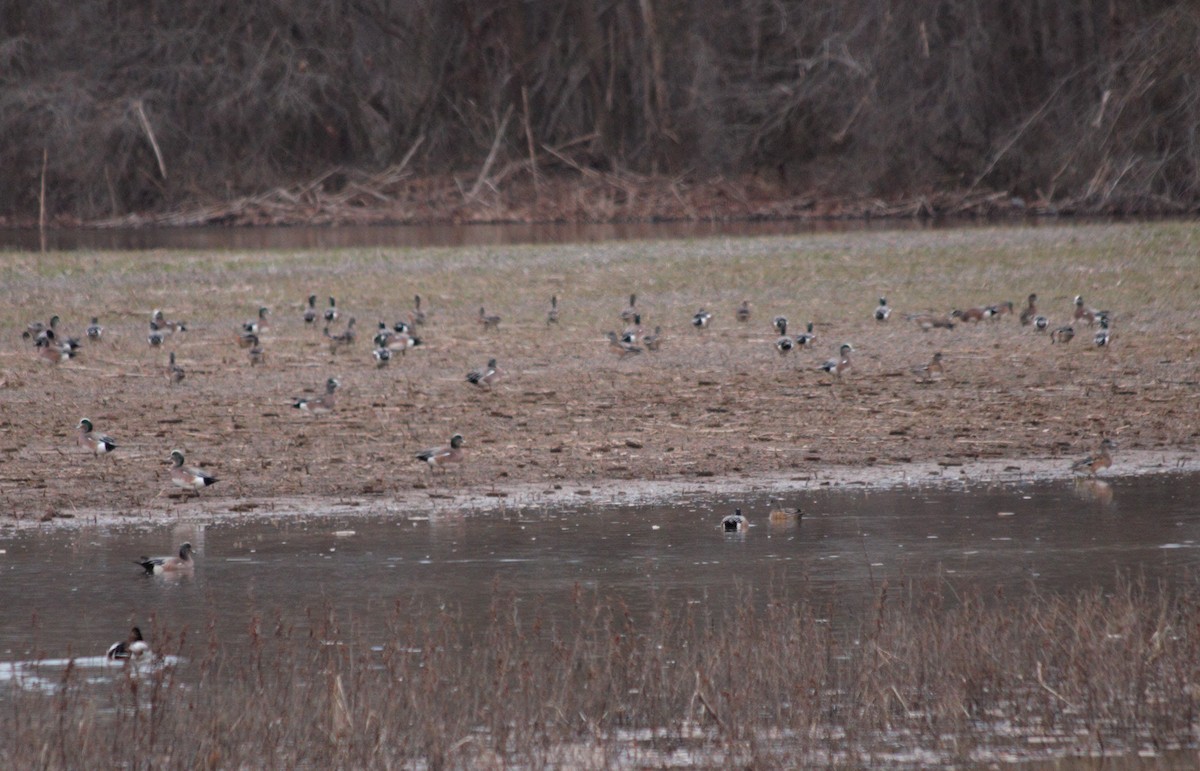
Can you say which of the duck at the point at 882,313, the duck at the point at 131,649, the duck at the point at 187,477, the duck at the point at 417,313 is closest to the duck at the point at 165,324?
the duck at the point at 417,313

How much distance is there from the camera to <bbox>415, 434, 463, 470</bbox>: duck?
12.9 meters

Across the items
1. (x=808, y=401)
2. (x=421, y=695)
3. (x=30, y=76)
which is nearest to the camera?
(x=421, y=695)

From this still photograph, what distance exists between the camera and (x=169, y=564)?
32.2ft

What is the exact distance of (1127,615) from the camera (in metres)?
7.77

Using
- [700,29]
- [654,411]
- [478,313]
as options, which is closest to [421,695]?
[654,411]

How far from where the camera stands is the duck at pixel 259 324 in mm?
19141

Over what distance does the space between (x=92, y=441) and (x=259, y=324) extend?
6567 mm

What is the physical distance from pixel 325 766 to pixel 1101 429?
9680 millimetres

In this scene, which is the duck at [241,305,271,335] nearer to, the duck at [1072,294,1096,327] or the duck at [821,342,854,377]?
the duck at [821,342,854,377]

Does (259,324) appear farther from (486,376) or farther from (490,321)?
(486,376)

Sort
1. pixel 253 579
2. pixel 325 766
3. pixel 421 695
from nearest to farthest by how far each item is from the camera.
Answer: pixel 325 766 → pixel 421 695 → pixel 253 579

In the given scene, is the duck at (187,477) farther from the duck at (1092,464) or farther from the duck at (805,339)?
the duck at (805,339)

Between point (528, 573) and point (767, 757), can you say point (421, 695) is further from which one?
point (528, 573)

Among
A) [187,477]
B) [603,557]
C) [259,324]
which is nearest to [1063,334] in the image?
[259,324]
